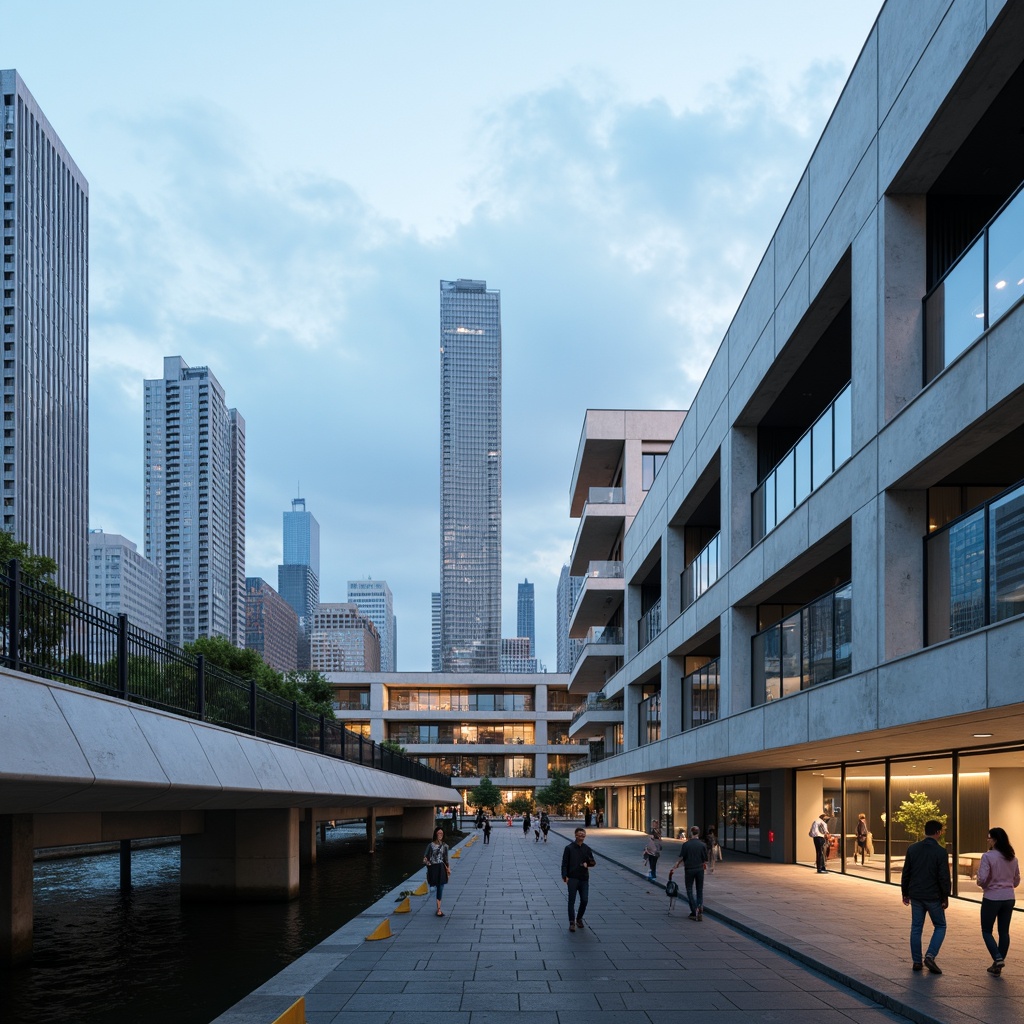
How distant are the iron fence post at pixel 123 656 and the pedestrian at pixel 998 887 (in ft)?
32.6

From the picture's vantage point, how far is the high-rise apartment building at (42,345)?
13312cm

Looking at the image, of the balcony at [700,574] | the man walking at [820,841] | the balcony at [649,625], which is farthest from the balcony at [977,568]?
the balcony at [649,625]

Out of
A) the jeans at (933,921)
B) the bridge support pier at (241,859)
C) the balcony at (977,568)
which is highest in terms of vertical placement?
the balcony at (977,568)

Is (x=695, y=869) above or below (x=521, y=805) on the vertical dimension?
above

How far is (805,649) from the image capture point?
21.9 metres

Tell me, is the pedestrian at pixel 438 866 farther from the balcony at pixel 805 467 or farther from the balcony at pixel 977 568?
the balcony at pixel 805 467

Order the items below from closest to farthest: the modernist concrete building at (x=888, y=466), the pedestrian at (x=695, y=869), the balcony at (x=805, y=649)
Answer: the modernist concrete building at (x=888, y=466), the pedestrian at (x=695, y=869), the balcony at (x=805, y=649)

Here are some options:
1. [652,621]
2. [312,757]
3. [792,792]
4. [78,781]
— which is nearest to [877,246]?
[78,781]

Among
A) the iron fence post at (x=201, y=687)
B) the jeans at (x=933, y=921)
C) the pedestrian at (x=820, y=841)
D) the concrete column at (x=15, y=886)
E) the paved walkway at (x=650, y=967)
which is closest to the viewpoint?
the paved walkway at (x=650, y=967)

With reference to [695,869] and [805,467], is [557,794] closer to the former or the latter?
[805,467]

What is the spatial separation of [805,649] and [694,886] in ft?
18.2

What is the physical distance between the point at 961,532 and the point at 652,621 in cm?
2918

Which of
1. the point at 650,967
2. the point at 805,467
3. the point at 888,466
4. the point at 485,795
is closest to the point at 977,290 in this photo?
the point at 888,466

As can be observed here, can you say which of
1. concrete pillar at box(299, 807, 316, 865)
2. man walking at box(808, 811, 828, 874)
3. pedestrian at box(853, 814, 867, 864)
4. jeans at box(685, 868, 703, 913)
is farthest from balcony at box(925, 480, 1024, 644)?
concrete pillar at box(299, 807, 316, 865)
